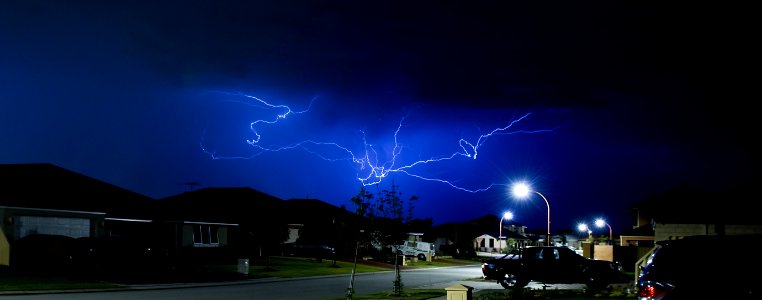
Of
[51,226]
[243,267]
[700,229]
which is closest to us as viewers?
[700,229]

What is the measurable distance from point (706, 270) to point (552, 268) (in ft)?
60.2

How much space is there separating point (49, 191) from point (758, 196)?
100 ft

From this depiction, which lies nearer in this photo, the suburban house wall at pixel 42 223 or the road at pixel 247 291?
the road at pixel 247 291

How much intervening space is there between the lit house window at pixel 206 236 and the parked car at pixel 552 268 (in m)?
22.0

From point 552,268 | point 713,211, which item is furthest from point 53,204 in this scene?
point 713,211

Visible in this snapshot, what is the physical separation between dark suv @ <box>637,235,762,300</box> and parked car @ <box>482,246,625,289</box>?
1735 centimetres

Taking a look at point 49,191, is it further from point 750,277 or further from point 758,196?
point 750,277

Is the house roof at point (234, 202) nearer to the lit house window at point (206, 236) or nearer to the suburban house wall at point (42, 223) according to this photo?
the lit house window at point (206, 236)

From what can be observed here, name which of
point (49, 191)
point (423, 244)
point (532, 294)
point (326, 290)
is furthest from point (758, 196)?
point (423, 244)

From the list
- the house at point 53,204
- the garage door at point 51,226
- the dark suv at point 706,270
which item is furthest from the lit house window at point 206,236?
the dark suv at point 706,270

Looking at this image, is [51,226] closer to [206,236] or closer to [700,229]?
[206,236]

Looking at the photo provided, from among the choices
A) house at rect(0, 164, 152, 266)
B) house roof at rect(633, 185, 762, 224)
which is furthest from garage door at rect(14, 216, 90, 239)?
house roof at rect(633, 185, 762, 224)

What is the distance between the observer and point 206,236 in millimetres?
44688

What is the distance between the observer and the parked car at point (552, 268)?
27281 millimetres
